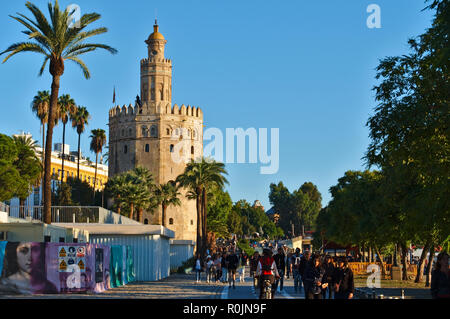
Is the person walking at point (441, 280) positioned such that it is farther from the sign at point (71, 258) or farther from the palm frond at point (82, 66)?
the palm frond at point (82, 66)

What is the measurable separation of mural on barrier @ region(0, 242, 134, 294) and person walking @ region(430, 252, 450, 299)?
15755 mm

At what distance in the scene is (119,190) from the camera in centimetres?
7481

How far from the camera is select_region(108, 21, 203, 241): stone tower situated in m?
107

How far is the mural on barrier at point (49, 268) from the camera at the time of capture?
25.3 m

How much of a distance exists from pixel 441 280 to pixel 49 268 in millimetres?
16295

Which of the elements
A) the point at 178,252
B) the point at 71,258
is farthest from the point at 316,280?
the point at 178,252

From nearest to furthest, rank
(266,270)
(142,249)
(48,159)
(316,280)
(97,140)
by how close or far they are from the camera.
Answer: (316,280) → (266,270) → (48,159) → (142,249) → (97,140)

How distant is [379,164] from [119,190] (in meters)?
52.5

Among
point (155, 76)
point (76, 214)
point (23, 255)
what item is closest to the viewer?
point (23, 255)

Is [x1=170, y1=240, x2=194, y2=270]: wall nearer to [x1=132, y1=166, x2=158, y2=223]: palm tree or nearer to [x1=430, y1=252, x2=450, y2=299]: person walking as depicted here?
[x1=132, y1=166, x2=158, y2=223]: palm tree

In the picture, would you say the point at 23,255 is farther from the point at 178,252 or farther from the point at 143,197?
the point at 143,197

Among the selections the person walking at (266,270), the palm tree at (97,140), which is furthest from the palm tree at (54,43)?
the palm tree at (97,140)

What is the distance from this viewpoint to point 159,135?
4262 inches

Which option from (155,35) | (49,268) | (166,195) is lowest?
(49,268)
